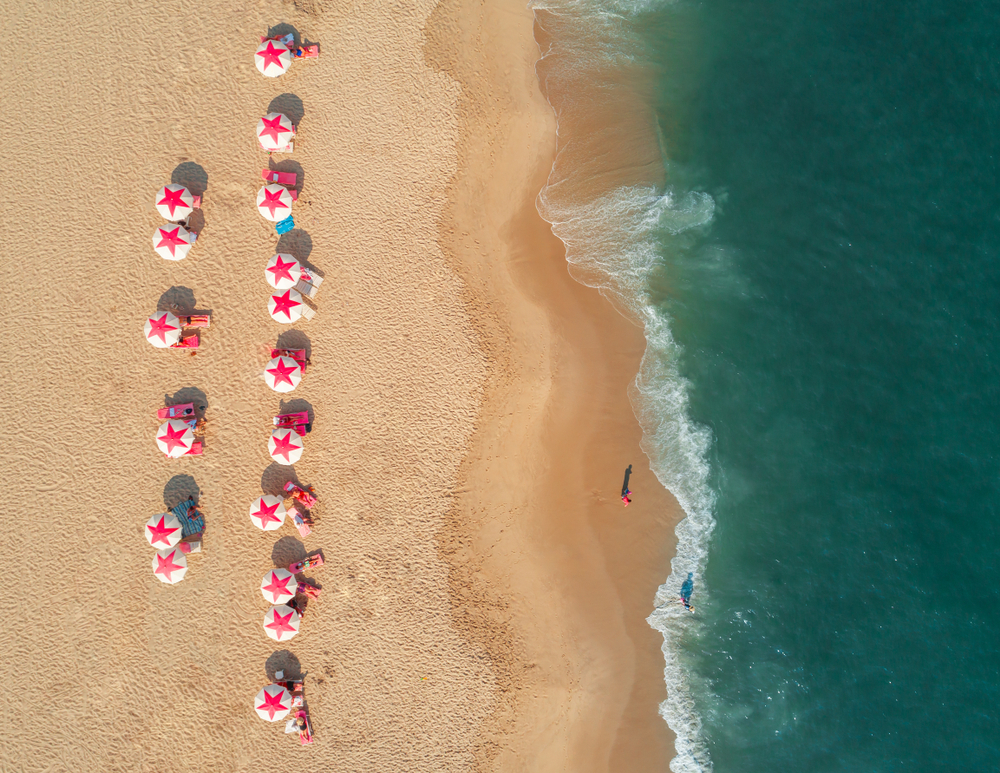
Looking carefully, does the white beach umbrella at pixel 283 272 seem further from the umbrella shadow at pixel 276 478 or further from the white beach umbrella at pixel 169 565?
the white beach umbrella at pixel 169 565

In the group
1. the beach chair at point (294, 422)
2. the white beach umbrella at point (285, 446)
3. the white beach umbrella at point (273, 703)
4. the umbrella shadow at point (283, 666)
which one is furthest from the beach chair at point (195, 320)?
the white beach umbrella at point (273, 703)

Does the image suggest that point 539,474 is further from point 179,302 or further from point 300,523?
point 179,302

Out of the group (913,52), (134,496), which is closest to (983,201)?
(913,52)

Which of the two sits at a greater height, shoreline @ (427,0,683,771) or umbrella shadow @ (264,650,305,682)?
shoreline @ (427,0,683,771)

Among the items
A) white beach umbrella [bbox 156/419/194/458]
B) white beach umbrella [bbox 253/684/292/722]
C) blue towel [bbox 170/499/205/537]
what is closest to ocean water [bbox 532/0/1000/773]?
white beach umbrella [bbox 253/684/292/722]

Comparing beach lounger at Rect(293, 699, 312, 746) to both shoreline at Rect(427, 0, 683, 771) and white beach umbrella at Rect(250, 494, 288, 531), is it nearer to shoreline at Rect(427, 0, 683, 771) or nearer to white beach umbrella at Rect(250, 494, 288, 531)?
shoreline at Rect(427, 0, 683, 771)

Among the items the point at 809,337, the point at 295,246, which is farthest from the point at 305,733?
the point at 809,337
